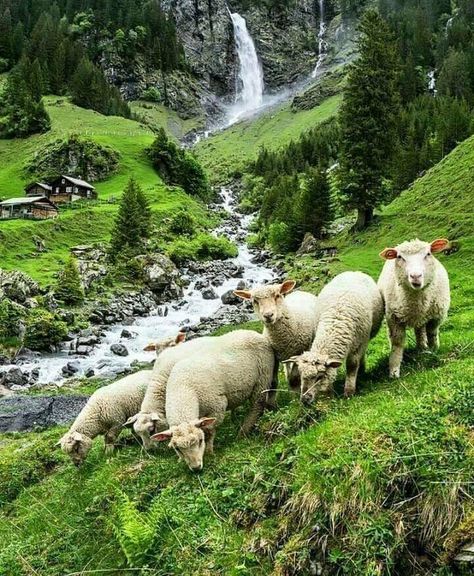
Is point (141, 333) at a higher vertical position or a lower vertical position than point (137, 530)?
lower

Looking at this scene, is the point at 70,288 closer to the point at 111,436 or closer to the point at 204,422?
the point at 111,436

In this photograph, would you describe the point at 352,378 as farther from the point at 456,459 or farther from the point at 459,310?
the point at 459,310

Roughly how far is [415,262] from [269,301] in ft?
9.09

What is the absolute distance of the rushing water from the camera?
91.7ft

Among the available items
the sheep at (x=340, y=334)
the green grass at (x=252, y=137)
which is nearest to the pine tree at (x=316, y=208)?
the sheep at (x=340, y=334)

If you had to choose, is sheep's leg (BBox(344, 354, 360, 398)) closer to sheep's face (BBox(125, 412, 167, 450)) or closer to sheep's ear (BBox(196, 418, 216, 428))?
sheep's ear (BBox(196, 418, 216, 428))

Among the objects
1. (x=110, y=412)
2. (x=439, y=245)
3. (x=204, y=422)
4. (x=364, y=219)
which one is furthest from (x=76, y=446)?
(x=364, y=219)

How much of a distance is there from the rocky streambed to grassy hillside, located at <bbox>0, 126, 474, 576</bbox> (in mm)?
12022

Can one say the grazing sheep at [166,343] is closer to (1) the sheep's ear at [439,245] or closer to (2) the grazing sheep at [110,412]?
(2) the grazing sheep at [110,412]

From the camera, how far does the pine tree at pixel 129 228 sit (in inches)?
2013

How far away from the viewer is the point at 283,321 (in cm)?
1019

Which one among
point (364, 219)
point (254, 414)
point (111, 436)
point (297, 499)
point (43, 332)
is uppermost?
point (297, 499)

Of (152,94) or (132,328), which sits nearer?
(132,328)

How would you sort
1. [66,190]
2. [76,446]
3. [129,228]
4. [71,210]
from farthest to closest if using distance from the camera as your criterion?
[66,190]
[71,210]
[129,228]
[76,446]
